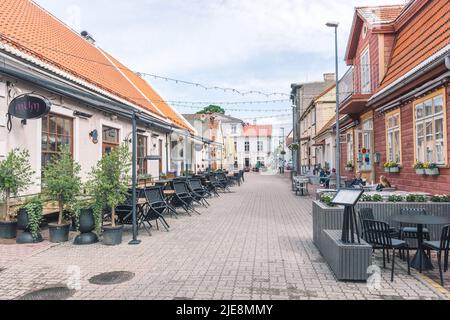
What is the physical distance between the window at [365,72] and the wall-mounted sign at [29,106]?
10.6m

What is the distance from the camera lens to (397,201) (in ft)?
22.0

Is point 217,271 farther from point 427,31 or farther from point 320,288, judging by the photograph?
point 427,31

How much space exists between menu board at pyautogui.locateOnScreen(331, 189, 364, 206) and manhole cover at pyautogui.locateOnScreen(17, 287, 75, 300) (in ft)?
11.7

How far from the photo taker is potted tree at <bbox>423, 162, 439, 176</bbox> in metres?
7.98

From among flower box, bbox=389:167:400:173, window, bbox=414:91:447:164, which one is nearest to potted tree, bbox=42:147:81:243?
window, bbox=414:91:447:164

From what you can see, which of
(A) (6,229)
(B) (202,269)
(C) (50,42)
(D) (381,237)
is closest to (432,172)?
(D) (381,237)

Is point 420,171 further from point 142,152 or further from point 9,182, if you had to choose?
point 142,152

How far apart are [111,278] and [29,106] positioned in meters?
4.15

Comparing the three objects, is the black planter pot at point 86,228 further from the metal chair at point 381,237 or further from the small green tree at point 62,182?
the metal chair at point 381,237

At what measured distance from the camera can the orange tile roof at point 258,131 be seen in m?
71.4

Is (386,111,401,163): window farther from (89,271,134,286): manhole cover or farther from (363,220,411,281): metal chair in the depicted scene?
(89,271,134,286): manhole cover

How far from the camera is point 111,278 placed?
4.77 m

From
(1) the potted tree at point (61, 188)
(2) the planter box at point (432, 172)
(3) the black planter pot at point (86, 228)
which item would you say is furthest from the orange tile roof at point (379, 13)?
(3) the black planter pot at point (86, 228)

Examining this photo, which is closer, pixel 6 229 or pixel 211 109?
pixel 6 229
